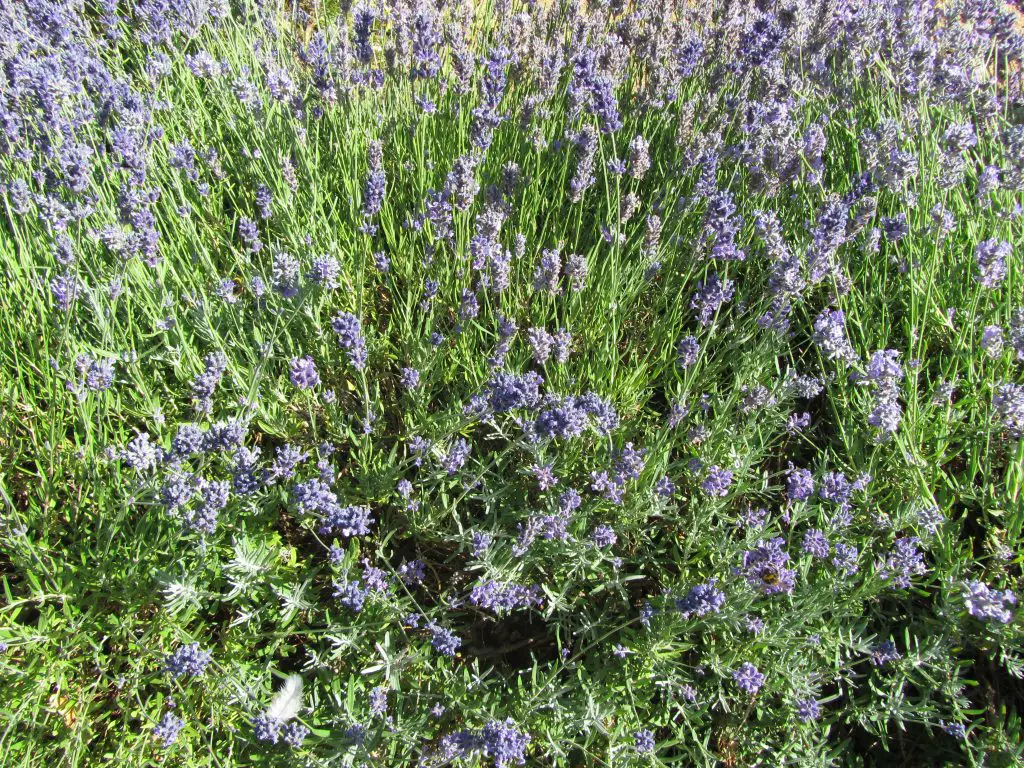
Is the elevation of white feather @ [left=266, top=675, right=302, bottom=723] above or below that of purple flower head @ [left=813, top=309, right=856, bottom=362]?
below

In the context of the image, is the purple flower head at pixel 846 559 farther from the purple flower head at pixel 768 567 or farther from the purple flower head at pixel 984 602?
the purple flower head at pixel 984 602

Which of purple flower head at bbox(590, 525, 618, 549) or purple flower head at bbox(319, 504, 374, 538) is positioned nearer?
purple flower head at bbox(319, 504, 374, 538)

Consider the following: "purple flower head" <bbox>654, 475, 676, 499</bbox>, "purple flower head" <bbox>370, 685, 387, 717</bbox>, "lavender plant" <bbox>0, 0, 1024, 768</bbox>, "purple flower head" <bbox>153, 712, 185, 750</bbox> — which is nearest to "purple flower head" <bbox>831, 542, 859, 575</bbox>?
"lavender plant" <bbox>0, 0, 1024, 768</bbox>

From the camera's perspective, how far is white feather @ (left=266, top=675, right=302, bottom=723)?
1820mm

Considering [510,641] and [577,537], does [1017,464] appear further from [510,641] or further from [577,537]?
[510,641]

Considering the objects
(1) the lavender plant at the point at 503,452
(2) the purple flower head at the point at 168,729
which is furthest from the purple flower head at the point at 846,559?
(2) the purple flower head at the point at 168,729

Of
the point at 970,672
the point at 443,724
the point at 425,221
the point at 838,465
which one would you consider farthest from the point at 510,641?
the point at 425,221

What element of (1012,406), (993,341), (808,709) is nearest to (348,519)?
(808,709)

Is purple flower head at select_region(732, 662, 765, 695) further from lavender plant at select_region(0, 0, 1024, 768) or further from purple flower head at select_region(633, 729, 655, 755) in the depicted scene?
purple flower head at select_region(633, 729, 655, 755)

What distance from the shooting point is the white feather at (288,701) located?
182cm

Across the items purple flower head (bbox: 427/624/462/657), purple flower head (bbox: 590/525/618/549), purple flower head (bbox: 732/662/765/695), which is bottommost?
purple flower head (bbox: 427/624/462/657)

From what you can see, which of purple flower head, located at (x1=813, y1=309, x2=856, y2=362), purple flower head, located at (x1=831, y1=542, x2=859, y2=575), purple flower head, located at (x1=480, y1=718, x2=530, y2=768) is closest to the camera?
purple flower head, located at (x1=480, y1=718, x2=530, y2=768)

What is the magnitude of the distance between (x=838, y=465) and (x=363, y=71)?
2.47m

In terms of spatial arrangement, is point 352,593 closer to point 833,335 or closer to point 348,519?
point 348,519
